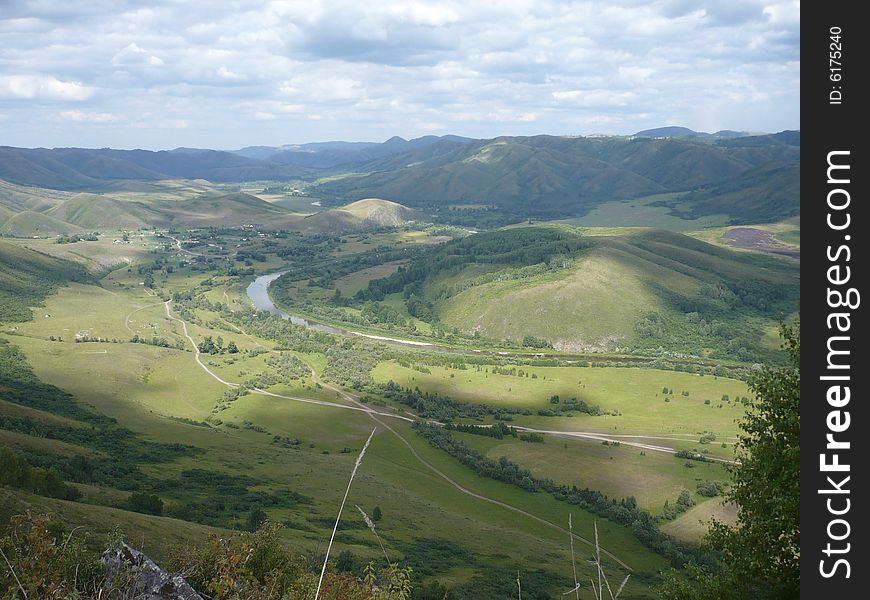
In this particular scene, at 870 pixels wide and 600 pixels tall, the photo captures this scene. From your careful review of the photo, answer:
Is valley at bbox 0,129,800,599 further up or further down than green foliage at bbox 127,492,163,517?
further down

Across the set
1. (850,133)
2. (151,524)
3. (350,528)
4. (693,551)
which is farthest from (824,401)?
(693,551)

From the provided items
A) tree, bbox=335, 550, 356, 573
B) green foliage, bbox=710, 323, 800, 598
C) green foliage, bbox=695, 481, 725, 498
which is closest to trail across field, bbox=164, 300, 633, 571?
green foliage, bbox=695, 481, 725, 498

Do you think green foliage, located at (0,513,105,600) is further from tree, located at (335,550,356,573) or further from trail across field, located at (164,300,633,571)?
trail across field, located at (164,300,633,571)

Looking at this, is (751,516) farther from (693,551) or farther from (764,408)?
(693,551)

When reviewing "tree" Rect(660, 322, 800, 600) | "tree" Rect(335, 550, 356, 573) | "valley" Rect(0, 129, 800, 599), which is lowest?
"valley" Rect(0, 129, 800, 599)

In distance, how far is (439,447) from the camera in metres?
103

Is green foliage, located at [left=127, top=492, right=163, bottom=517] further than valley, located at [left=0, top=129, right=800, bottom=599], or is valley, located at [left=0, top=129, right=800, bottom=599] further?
valley, located at [left=0, top=129, right=800, bottom=599]

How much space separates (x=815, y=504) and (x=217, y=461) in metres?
80.4

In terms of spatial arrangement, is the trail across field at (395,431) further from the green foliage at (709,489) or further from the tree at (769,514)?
the tree at (769,514)

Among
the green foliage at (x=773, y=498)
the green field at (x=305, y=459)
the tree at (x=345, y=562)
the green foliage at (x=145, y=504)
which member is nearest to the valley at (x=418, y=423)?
the green foliage at (x=145, y=504)

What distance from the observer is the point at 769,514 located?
75.1 feet

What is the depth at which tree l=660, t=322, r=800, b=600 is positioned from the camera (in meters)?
22.0

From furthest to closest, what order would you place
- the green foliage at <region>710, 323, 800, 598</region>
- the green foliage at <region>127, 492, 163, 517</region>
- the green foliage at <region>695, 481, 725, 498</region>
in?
the green foliage at <region>695, 481, 725, 498</region>, the green foliage at <region>127, 492, 163, 517</region>, the green foliage at <region>710, 323, 800, 598</region>

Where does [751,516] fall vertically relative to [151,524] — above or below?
above
